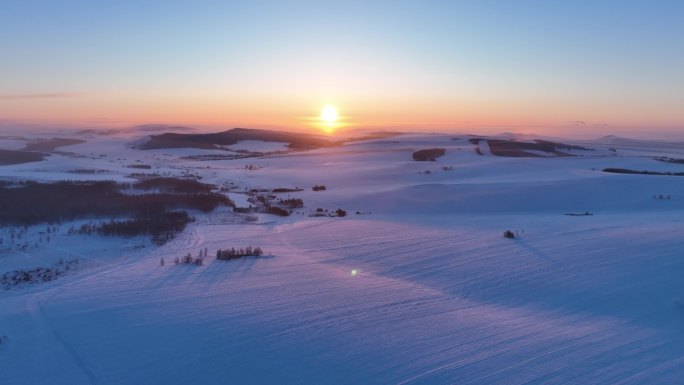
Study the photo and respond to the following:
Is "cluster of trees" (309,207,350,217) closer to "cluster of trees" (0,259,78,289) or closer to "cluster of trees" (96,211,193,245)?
"cluster of trees" (96,211,193,245)

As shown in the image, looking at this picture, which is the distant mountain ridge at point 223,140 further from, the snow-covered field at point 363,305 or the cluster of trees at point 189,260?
the cluster of trees at point 189,260

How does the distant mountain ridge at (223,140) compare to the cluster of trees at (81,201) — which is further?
the distant mountain ridge at (223,140)

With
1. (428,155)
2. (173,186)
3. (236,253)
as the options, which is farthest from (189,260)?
(428,155)

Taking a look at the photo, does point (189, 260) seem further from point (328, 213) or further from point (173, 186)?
point (173, 186)

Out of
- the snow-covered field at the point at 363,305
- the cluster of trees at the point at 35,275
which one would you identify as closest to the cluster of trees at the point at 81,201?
the snow-covered field at the point at 363,305

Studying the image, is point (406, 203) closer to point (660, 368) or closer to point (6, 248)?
point (6, 248)

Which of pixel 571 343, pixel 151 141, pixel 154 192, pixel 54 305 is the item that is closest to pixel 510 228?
pixel 571 343

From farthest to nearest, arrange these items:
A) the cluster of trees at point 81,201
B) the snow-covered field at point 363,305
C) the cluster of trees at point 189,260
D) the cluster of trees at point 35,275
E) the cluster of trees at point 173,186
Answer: the cluster of trees at point 173,186 → the cluster of trees at point 81,201 → the cluster of trees at point 189,260 → the cluster of trees at point 35,275 → the snow-covered field at point 363,305

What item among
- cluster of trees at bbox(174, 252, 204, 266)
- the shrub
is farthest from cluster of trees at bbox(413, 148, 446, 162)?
cluster of trees at bbox(174, 252, 204, 266)
